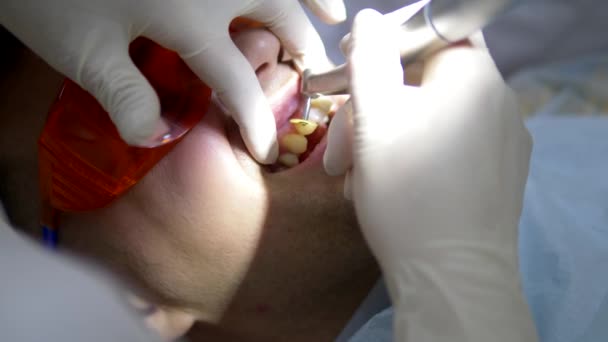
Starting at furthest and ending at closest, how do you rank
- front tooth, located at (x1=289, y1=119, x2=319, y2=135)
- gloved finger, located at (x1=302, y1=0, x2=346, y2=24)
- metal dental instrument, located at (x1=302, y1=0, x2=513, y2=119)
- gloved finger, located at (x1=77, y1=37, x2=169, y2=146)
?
gloved finger, located at (x1=302, y1=0, x2=346, y2=24) → front tooth, located at (x1=289, y1=119, x2=319, y2=135) → gloved finger, located at (x1=77, y1=37, x2=169, y2=146) → metal dental instrument, located at (x1=302, y1=0, x2=513, y2=119)

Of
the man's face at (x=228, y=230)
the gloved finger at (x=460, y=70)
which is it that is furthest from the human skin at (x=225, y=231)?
the gloved finger at (x=460, y=70)

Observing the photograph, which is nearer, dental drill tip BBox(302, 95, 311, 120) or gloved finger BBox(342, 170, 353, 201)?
gloved finger BBox(342, 170, 353, 201)

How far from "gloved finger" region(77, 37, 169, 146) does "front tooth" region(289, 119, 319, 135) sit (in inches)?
9.4

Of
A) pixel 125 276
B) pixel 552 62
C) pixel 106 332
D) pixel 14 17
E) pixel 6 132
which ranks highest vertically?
pixel 14 17

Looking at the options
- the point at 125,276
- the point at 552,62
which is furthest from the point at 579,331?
the point at 552,62

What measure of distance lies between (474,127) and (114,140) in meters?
0.56

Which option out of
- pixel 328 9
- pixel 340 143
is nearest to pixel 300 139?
pixel 340 143

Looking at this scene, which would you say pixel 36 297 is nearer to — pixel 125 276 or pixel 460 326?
pixel 125 276

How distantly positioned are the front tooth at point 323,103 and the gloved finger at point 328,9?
0.17m

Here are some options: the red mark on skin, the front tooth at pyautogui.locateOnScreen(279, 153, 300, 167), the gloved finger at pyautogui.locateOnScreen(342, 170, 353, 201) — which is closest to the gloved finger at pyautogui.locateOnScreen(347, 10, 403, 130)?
the gloved finger at pyautogui.locateOnScreen(342, 170, 353, 201)

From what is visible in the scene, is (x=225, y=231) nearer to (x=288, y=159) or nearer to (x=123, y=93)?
(x=288, y=159)

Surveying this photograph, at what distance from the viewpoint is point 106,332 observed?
0.72 m

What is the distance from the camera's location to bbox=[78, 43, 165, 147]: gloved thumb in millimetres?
915

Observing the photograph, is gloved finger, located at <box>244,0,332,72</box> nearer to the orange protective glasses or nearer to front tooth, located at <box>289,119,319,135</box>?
front tooth, located at <box>289,119,319,135</box>
